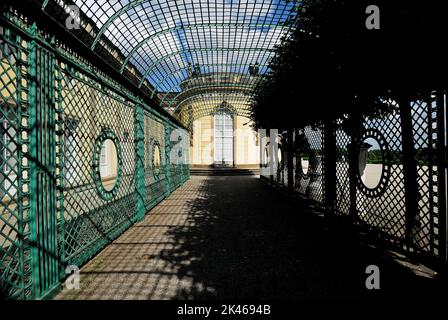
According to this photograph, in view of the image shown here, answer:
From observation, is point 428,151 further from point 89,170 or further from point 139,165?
point 139,165

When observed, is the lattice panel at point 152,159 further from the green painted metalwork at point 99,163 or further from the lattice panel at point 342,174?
the lattice panel at point 342,174

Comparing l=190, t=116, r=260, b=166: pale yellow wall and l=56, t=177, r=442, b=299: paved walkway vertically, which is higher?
l=190, t=116, r=260, b=166: pale yellow wall

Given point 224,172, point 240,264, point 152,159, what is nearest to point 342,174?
point 240,264

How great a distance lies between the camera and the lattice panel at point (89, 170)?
361cm

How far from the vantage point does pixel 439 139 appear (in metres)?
3.25

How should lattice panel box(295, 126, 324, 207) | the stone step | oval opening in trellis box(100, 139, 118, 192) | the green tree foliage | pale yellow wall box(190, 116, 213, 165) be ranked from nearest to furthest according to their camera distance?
the green tree foliage < lattice panel box(295, 126, 324, 207) < oval opening in trellis box(100, 139, 118, 192) < the stone step < pale yellow wall box(190, 116, 213, 165)

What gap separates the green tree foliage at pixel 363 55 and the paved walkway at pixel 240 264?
2.59 meters

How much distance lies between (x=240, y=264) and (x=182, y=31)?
794 cm

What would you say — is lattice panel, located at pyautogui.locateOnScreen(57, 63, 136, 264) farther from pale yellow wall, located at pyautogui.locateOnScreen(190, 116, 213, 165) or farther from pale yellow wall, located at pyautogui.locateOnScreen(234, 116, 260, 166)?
pale yellow wall, located at pyautogui.locateOnScreen(234, 116, 260, 166)

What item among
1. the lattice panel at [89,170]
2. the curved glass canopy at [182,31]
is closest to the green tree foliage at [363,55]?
the curved glass canopy at [182,31]

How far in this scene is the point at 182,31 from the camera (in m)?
8.70

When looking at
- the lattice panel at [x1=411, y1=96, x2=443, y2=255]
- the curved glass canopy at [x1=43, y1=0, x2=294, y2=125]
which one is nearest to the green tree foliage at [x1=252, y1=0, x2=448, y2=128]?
the lattice panel at [x1=411, y1=96, x2=443, y2=255]

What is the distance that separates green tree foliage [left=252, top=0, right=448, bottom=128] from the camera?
3.01m

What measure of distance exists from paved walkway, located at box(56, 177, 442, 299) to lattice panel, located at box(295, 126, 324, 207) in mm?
1425
